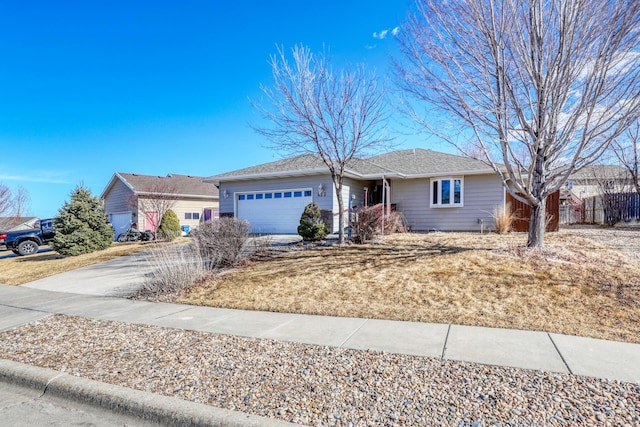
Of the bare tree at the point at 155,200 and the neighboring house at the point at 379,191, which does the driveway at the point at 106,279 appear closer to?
the neighboring house at the point at 379,191

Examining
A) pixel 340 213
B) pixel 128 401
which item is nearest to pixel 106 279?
pixel 340 213

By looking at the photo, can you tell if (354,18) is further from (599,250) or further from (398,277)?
(599,250)

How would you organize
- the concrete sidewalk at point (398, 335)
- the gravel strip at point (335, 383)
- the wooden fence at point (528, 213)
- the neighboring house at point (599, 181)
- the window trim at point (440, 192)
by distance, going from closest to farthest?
the gravel strip at point (335, 383), the concrete sidewalk at point (398, 335), the wooden fence at point (528, 213), the window trim at point (440, 192), the neighboring house at point (599, 181)

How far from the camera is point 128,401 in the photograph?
3.14 meters

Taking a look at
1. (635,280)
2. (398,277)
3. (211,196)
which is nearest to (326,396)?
(398,277)

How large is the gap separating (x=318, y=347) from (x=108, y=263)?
10656 mm

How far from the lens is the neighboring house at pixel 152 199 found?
2364cm

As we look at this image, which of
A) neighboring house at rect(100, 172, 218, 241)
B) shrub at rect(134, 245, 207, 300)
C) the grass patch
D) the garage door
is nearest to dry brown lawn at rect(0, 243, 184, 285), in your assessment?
the grass patch

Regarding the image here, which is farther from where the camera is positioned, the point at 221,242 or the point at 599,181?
the point at 599,181

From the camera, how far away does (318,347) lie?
418 cm

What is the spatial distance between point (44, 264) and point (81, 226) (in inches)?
82.4

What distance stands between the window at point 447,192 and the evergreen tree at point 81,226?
14.3 metres

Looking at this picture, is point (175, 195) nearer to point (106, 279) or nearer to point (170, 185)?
point (170, 185)

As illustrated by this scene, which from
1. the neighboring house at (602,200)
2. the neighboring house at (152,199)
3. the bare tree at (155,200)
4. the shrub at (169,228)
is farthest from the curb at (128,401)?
the neighboring house at (602,200)
